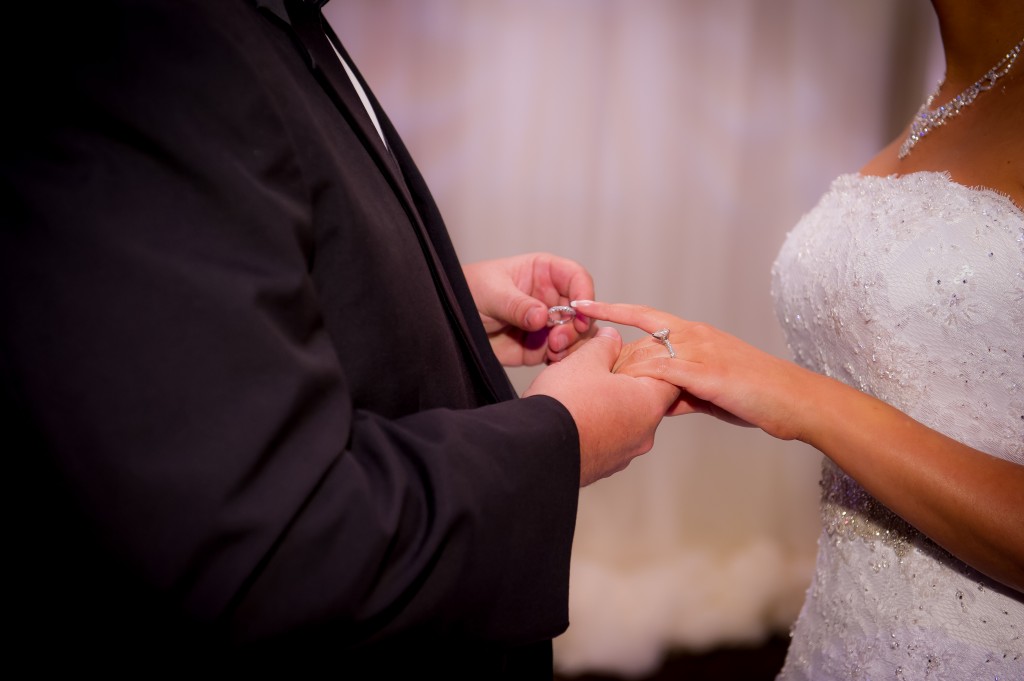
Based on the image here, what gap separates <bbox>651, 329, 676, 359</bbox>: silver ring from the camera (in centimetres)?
120

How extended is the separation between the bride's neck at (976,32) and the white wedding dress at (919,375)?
10.3 inches

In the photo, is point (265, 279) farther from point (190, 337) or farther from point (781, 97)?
point (781, 97)

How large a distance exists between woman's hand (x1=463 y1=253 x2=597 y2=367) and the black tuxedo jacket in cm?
64

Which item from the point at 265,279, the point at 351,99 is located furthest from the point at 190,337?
the point at 351,99

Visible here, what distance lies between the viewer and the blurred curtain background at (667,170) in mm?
2650

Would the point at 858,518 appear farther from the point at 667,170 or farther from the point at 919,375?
the point at 667,170

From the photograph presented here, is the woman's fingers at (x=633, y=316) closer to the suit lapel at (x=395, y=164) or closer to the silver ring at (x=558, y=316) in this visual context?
the silver ring at (x=558, y=316)

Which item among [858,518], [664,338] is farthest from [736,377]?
[858,518]

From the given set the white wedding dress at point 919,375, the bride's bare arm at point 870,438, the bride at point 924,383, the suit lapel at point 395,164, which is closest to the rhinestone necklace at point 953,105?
the bride at point 924,383

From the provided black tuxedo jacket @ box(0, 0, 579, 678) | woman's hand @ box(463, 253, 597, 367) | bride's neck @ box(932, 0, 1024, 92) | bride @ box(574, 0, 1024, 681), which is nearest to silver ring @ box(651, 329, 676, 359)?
bride @ box(574, 0, 1024, 681)

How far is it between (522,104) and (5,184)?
7.60 feet

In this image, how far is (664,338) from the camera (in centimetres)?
122

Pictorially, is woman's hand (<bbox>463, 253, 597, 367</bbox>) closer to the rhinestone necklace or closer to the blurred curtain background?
the rhinestone necklace

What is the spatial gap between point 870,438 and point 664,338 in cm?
36
